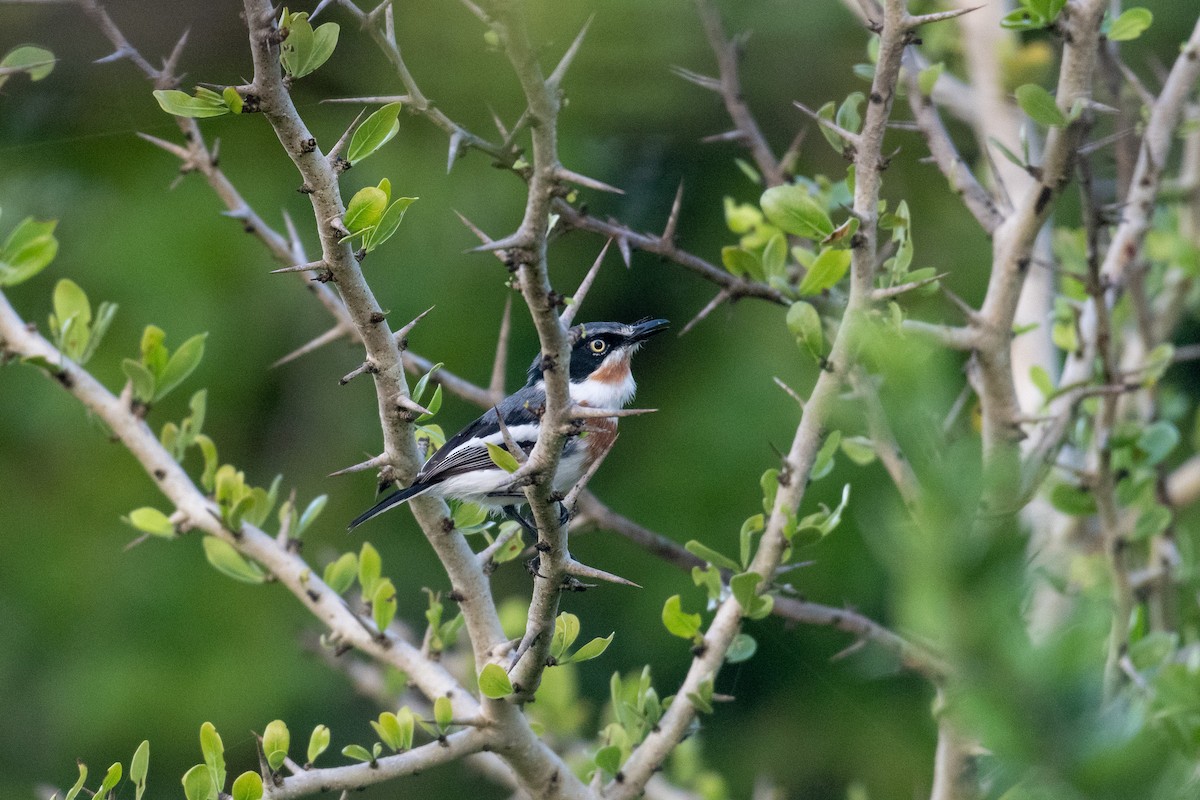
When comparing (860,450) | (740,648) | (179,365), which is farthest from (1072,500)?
(179,365)

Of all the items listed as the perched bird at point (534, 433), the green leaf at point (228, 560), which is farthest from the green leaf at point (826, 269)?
the green leaf at point (228, 560)

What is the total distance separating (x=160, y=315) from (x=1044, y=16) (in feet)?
19.2

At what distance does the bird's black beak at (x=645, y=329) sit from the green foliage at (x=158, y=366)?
162cm

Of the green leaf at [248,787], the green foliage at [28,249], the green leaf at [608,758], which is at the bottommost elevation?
the green leaf at [608,758]

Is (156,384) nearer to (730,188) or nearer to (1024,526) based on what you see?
(1024,526)

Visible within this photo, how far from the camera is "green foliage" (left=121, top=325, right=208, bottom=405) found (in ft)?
10.5

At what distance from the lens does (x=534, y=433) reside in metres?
4.45

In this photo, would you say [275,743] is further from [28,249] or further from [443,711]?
[28,249]

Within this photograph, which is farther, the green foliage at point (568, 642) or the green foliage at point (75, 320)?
the green foliage at point (75, 320)

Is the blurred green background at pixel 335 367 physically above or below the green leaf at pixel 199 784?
below

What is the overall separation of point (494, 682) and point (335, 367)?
19.1 ft

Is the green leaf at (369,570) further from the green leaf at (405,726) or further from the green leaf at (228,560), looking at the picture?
the green leaf at (405,726)

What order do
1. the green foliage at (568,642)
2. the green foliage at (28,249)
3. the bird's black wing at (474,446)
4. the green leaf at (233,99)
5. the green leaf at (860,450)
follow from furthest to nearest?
the bird's black wing at (474,446) < the green leaf at (860,450) < the green foliage at (28,249) < the green foliage at (568,642) < the green leaf at (233,99)

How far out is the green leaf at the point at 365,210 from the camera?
2264 mm
